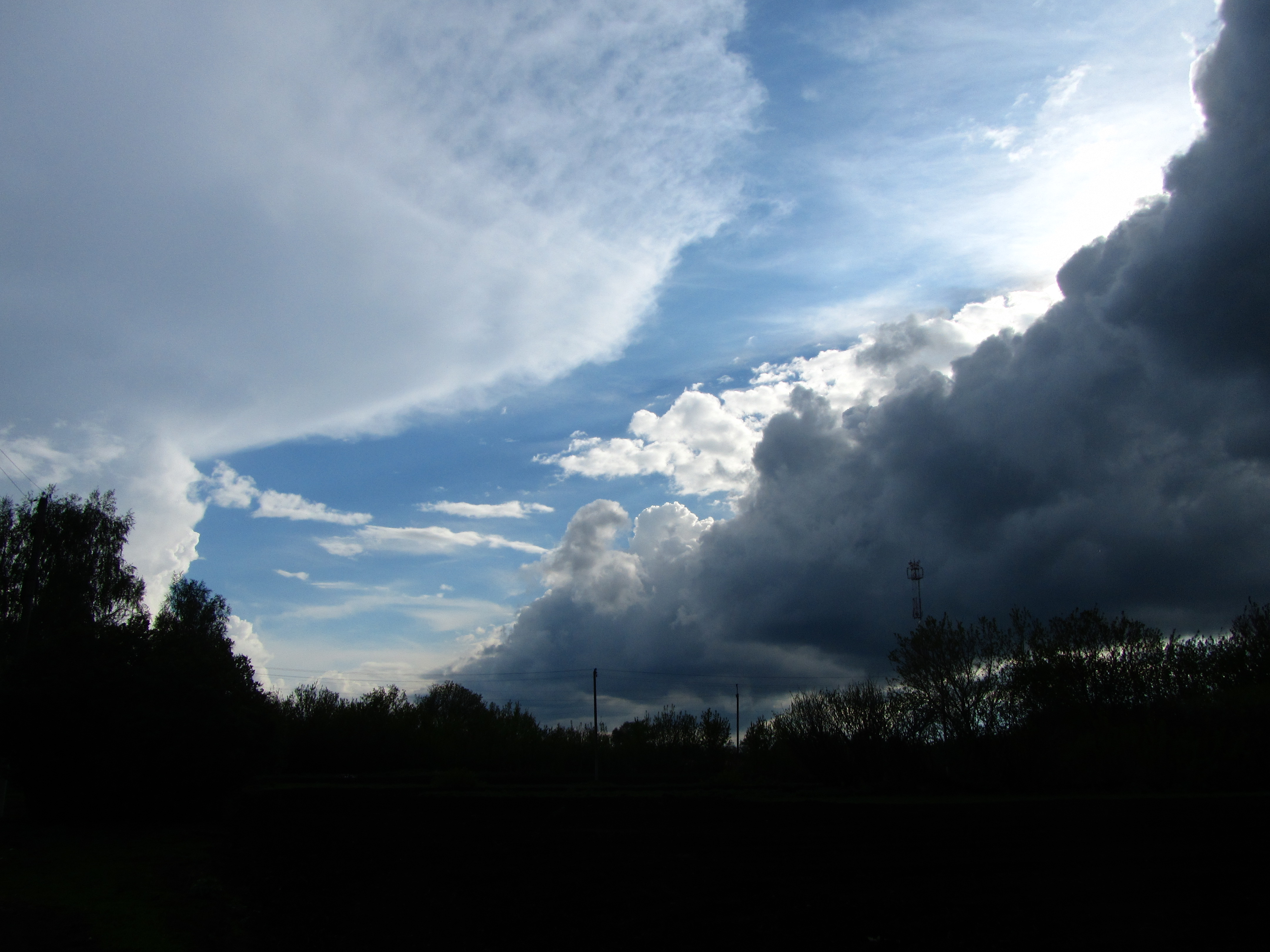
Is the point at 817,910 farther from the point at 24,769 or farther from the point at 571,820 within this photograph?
the point at 24,769

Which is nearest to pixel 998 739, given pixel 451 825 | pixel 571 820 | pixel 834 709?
pixel 834 709

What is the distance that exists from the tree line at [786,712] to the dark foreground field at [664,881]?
86.2 inches

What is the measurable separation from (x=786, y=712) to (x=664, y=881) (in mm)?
35402

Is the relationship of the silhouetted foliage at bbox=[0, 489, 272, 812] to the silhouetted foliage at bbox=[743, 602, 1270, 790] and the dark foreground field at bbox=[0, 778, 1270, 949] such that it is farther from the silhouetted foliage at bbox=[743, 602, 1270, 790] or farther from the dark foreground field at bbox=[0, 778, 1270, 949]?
the silhouetted foliage at bbox=[743, 602, 1270, 790]

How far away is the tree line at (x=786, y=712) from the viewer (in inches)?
870

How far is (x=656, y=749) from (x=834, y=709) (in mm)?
28573

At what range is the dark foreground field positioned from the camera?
29.5 feet

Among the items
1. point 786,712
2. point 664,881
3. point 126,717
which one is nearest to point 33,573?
point 126,717

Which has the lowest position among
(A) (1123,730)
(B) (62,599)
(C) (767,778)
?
(C) (767,778)

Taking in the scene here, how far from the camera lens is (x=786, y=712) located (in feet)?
152

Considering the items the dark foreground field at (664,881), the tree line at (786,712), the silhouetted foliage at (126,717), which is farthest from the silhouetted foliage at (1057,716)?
the silhouetted foliage at (126,717)

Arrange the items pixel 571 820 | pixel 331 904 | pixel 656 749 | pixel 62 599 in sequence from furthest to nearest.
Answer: pixel 656 749 < pixel 62 599 < pixel 571 820 < pixel 331 904

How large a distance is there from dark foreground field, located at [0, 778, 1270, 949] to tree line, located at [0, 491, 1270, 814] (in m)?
2.19

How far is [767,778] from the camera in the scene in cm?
4991
